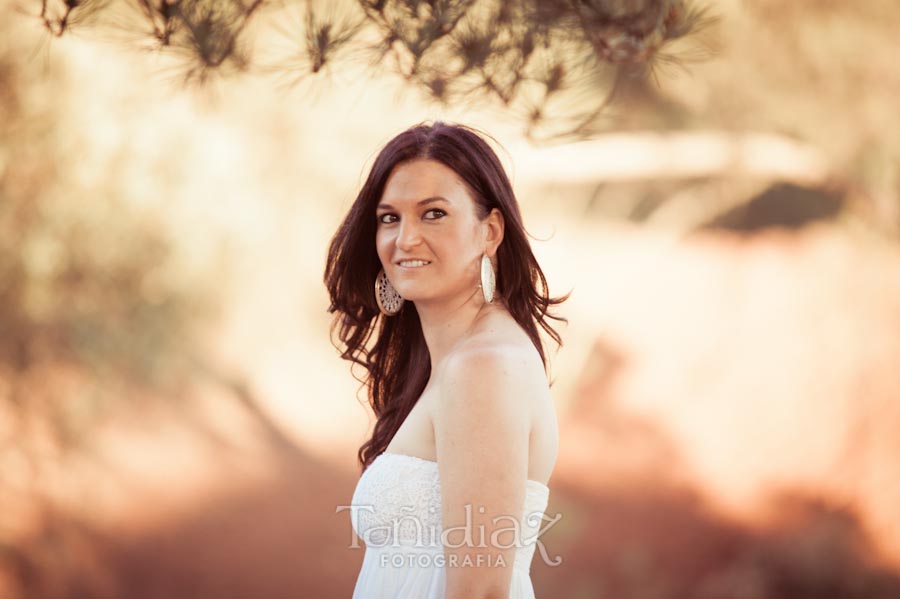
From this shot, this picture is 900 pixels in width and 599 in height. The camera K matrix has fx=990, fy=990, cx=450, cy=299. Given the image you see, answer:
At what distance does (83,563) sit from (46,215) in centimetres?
275

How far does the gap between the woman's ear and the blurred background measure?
2.85 meters

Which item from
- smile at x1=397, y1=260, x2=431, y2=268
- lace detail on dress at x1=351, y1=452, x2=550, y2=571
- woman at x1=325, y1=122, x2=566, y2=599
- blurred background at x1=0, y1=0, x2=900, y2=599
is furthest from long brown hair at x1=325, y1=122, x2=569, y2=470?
blurred background at x1=0, y1=0, x2=900, y2=599

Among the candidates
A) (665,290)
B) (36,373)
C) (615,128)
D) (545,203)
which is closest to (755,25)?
(615,128)

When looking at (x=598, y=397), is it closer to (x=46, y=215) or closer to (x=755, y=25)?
(x=755, y=25)

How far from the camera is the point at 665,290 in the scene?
360 inches

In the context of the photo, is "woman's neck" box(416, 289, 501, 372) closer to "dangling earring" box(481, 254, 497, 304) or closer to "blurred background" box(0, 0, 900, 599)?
"dangling earring" box(481, 254, 497, 304)

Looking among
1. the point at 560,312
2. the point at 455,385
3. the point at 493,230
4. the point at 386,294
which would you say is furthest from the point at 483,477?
the point at 560,312

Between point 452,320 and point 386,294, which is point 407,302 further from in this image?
point 452,320

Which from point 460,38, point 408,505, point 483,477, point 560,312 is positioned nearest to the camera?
point 483,477

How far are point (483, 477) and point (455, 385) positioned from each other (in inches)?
6.6

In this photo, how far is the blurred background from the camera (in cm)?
604

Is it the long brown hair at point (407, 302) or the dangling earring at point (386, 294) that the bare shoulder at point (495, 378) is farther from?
the dangling earring at point (386, 294)

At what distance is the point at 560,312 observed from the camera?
26.6 feet

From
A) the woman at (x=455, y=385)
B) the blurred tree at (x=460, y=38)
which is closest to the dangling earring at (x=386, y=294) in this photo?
the woman at (x=455, y=385)
